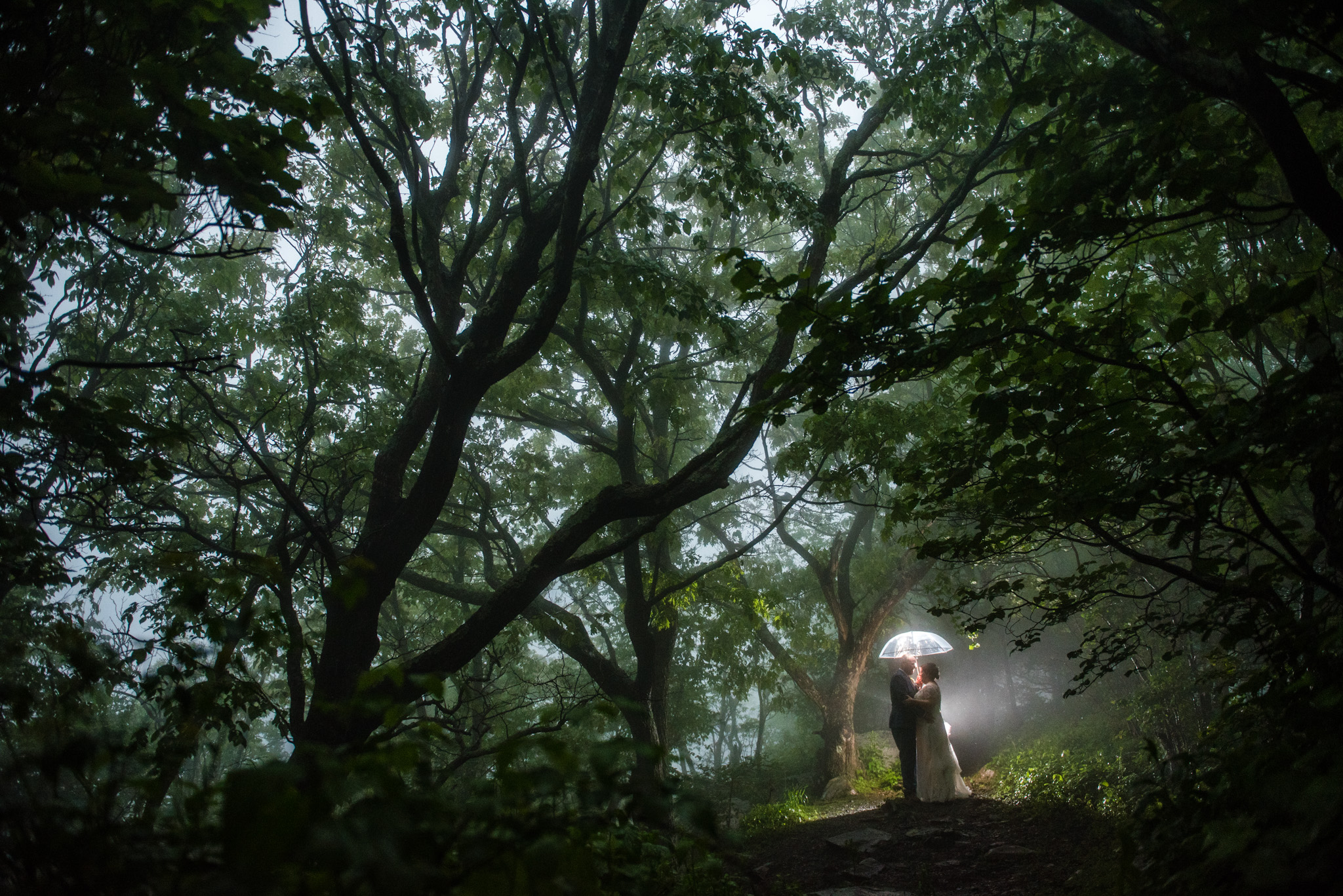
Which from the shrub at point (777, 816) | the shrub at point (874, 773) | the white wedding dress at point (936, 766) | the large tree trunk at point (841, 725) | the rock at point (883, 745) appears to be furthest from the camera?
the rock at point (883, 745)

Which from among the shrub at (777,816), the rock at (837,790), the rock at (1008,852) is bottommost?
the rock at (1008,852)

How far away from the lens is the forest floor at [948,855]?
195 inches

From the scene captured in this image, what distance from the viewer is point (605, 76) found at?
4.88m

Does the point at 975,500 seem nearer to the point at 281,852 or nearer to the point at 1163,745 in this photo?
the point at 281,852

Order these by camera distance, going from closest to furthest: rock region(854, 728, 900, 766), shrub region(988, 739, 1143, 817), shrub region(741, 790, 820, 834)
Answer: shrub region(988, 739, 1143, 817) < shrub region(741, 790, 820, 834) < rock region(854, 728, 900, 766)

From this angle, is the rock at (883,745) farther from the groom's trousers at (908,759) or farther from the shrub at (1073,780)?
the groom's trousers at (908,759)

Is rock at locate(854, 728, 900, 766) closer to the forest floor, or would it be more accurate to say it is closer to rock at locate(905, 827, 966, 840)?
the forest floor

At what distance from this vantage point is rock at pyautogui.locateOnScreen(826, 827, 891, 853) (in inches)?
256

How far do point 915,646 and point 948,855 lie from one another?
489 centimetres

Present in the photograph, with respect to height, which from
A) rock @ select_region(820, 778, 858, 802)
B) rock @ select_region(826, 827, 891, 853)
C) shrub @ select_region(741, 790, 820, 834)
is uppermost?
rock @ select_region(820, 778, 858, 802)

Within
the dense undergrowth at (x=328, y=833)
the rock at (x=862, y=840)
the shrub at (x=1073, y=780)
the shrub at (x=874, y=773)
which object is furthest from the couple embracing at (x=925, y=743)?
the dense undergrowth at (x=328, y=833)

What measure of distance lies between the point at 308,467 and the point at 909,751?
795cm

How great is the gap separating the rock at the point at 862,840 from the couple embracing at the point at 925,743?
86.9 inches

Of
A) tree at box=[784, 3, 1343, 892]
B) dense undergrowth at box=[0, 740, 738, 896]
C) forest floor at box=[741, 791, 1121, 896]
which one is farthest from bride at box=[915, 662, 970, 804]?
dense undergrowth at box=[0, 740, 738, 896]
